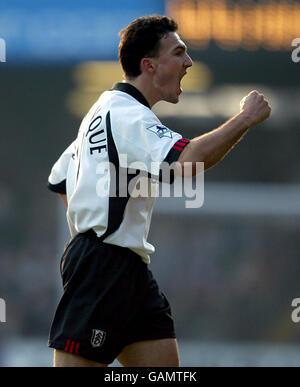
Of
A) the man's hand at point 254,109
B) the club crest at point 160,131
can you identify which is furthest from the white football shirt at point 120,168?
the man's hand at point 254,109

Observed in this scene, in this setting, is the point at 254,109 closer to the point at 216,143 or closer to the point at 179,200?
the point at 216,143

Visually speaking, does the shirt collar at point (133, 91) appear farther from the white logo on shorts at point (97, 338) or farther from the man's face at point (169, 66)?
the white logo on shorts at point (97, 338)

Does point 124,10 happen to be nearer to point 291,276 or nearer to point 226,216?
point 226,216

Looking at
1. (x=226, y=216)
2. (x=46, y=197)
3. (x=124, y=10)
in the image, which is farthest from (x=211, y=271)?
(x=124, y=10)

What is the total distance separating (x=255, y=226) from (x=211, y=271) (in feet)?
2.87

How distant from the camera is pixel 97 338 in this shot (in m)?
4.23

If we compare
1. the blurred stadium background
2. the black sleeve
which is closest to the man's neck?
the black sleeve

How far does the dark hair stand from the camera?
4543 millimetres

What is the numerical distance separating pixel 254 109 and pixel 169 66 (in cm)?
58

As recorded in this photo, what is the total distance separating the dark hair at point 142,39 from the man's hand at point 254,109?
0.59 metres

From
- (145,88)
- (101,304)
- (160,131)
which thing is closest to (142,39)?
(145,88)

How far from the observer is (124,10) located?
1038 cm

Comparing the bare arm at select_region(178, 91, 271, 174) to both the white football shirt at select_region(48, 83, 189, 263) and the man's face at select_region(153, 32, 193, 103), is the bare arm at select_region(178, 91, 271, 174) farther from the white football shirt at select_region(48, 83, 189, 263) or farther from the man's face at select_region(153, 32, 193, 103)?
the man's face at select_region(153, 32, 193, 103)

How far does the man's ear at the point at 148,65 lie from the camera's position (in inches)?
179
